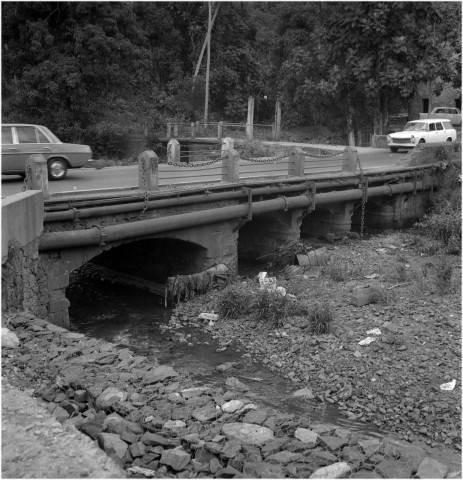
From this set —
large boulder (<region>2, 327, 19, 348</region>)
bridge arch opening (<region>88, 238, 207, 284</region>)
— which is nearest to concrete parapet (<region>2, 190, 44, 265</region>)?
large boulder (<region>2, 327, 19, 348</region>)

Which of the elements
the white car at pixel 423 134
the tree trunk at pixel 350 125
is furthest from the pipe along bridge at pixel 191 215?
the tree trunk at pixel 350 125

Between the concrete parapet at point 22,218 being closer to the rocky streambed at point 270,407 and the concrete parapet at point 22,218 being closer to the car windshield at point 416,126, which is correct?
the rocky streambed at point 270,407

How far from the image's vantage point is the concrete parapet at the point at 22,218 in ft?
29.5

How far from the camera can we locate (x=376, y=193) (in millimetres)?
20375

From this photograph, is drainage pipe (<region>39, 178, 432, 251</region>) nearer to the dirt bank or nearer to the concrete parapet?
the concrete parapet

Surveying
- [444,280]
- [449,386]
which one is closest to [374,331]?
[449,386]

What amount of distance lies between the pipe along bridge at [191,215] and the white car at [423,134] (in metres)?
4.03

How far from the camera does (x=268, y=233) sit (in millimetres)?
18641

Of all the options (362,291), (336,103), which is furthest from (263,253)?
(336,103)

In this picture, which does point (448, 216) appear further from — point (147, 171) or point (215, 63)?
point (215, 63)

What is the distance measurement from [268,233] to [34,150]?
7.08 m

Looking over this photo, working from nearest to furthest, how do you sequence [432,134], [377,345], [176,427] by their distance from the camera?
[176,427], [377,345], [432,134]

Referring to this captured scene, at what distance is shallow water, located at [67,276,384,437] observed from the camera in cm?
942

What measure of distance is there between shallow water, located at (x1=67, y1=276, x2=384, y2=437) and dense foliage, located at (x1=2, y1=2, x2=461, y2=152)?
12862 millimetres
